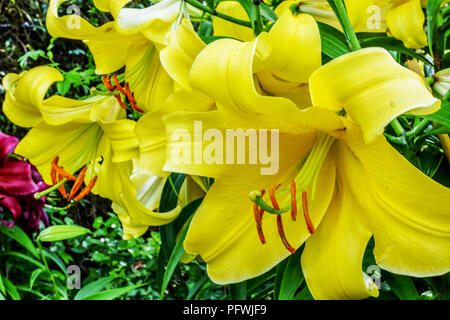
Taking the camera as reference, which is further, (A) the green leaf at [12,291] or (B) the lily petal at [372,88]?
(A) the green leaf at [12,291]

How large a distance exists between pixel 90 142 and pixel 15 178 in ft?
2.18

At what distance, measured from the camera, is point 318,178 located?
1.68ft

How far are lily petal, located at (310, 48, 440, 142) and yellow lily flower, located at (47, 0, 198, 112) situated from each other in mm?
202

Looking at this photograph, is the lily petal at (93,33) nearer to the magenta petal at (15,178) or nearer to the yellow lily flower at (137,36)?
the yellow lily flower at (137,36)

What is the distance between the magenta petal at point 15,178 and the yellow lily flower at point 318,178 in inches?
35.0

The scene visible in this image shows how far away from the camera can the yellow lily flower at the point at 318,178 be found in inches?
14.1

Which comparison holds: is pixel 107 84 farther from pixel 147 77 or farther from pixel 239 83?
pixel 239 83

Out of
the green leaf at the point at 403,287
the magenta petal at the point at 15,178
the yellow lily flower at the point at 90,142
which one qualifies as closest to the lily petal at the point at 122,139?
the yellow lily flower at the point at 90,142

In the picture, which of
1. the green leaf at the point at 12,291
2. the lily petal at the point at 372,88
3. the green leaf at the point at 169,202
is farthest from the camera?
the green leaf at the point at 12,291

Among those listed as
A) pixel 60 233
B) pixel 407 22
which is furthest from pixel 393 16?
pixel 60 233

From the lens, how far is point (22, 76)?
2.16 feet
